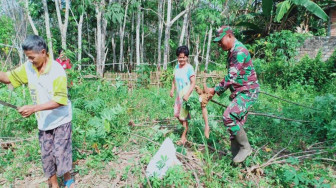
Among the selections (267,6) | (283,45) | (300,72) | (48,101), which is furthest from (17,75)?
(267,6)

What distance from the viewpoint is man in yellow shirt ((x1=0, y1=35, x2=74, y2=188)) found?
6.29 feet

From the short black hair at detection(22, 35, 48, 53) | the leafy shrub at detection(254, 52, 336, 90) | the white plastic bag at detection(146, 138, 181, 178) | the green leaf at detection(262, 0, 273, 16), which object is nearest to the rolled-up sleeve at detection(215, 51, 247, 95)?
the white plastic bag at detection(146, 138, 181, 178)

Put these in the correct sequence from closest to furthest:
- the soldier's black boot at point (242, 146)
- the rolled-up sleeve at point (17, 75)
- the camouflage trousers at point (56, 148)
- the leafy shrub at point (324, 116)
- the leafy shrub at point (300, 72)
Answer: the rolled-up sleeve at point (17, 75), the camouflage trousers at point (56, 148), the soldier's black boot at point (242, 146), the leafy shrub at point (324, 116), the leafy shrub at point (300, 72)

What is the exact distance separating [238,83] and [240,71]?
5.4 inches

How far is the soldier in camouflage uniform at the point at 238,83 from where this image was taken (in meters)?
2.44

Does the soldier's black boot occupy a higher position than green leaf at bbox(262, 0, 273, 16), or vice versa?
green leaf at bbox(262, 0, 273, 16)

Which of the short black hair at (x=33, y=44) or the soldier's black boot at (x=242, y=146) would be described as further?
the soldier's black boot at (x=242, y=146)

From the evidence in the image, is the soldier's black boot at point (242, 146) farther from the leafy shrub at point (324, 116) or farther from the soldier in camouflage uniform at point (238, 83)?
the leafy shrub at point (324, 116)

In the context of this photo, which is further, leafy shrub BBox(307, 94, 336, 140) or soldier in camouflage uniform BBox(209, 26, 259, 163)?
leafy shrub BBox(307, 94, 336, 140)

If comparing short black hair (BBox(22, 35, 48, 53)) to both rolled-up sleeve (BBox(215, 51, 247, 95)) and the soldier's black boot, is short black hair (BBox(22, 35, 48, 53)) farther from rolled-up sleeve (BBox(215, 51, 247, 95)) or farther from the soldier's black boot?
the soldier's black boot

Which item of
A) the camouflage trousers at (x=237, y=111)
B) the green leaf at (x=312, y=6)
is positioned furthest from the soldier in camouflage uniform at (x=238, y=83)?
the green leaf at (x=312, y=6)

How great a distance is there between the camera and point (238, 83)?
98.4 inches

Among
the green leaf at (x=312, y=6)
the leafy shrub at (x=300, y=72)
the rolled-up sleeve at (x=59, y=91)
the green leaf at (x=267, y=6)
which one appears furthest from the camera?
the green leaf at (x=267, y=6)

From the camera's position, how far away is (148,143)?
10.8ft
